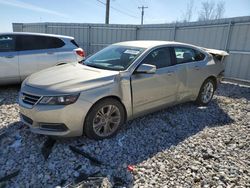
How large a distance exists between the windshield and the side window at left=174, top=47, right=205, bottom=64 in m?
0.94

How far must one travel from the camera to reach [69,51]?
6.57 meters

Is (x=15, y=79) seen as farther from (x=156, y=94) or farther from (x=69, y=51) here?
(x=156, y=94)

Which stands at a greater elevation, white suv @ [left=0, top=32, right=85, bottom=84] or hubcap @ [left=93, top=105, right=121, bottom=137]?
white suv @ [left=0, top=32, right=85, bottom=84]

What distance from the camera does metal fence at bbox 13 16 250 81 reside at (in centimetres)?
823

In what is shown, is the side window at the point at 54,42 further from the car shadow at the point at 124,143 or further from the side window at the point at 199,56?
the side window at the point at 199,56

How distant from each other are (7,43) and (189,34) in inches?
286

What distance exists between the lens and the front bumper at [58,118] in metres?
3.07

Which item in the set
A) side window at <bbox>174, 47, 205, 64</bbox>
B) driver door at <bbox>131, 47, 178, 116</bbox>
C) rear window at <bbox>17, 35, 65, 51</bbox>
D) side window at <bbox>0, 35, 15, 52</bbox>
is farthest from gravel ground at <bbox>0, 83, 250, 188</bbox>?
rear window at <bbox>17, 35, 65, 51</bbox>

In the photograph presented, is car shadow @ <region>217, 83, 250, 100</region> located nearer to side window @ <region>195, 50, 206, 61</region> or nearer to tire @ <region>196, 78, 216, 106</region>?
tire @ <region>196, 78, 216, 106</region>

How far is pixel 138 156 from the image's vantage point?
3.23 m

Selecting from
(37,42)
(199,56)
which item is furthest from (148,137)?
(37,42)

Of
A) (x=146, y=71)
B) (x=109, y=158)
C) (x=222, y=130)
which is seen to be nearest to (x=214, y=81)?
(x=222, y=130)

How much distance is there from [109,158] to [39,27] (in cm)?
1325

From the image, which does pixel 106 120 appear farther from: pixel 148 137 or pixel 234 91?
pixel 234 91
